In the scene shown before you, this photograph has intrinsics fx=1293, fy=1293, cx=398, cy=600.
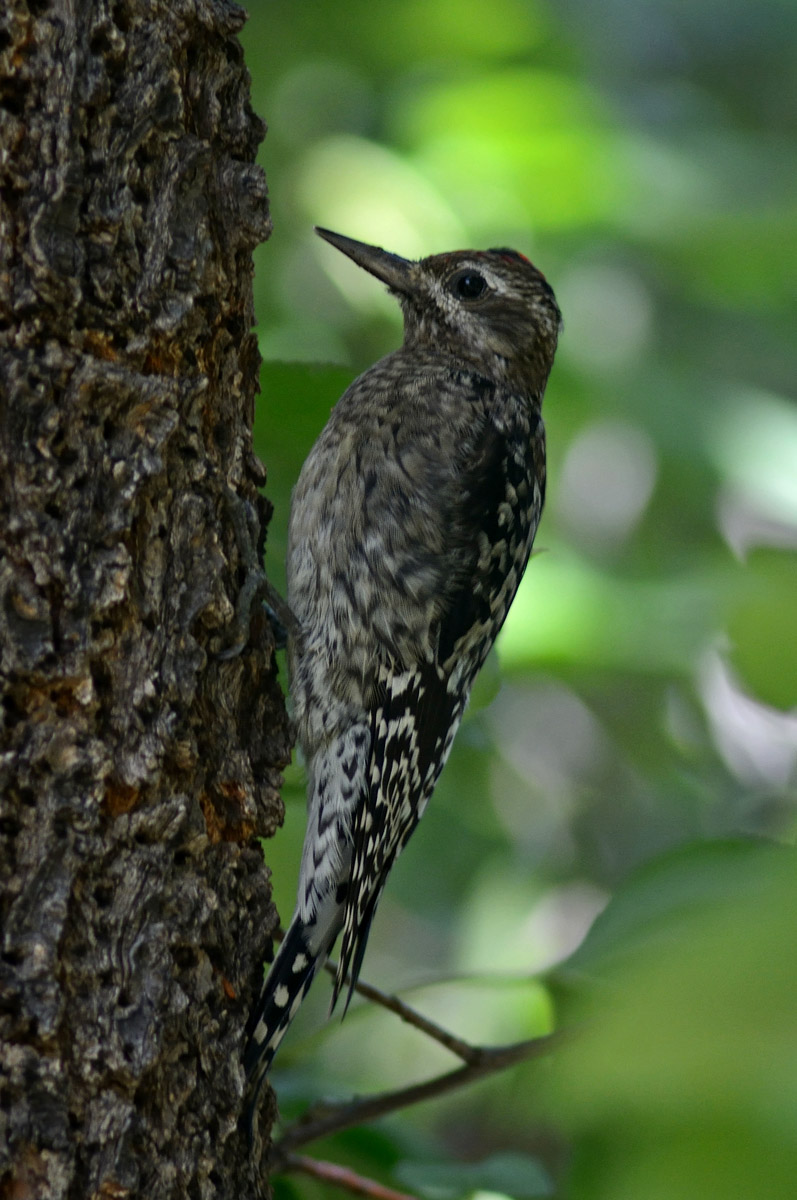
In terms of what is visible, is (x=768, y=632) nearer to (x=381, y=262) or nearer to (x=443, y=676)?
(x=443, y=676)

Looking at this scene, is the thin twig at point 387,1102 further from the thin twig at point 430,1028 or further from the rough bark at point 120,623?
the rough bark at point 120,623

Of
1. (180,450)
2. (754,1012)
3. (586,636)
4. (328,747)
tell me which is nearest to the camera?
(754,1012)

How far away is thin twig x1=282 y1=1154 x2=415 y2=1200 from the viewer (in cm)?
233

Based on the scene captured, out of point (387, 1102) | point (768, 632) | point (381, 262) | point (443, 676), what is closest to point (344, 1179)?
point (387, 1102)

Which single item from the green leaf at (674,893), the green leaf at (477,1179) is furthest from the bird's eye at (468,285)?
the green leaf at (674,893)

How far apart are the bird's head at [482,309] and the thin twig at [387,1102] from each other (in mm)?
1820

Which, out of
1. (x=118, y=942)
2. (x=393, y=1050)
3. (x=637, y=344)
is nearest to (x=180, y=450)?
(x=118, y=942)

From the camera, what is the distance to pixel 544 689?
5.45 metres

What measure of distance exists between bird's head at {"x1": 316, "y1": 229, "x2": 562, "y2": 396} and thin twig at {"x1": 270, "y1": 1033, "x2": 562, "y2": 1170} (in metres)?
1.82

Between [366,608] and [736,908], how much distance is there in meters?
2.19

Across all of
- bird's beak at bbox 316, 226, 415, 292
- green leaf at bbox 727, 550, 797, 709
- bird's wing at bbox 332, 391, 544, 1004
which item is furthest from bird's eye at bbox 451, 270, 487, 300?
green leaf at bbox 727, 550, 797, 709

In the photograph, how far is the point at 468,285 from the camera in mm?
3404

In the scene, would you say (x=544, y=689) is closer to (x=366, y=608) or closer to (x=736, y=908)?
(x=366, y=608)

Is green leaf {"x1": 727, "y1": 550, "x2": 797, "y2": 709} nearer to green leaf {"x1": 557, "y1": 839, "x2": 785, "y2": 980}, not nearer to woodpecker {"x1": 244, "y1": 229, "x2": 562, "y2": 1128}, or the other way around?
green leaf {"x1": 557, "y1": 839, "x2": 785, "y2": 980}
